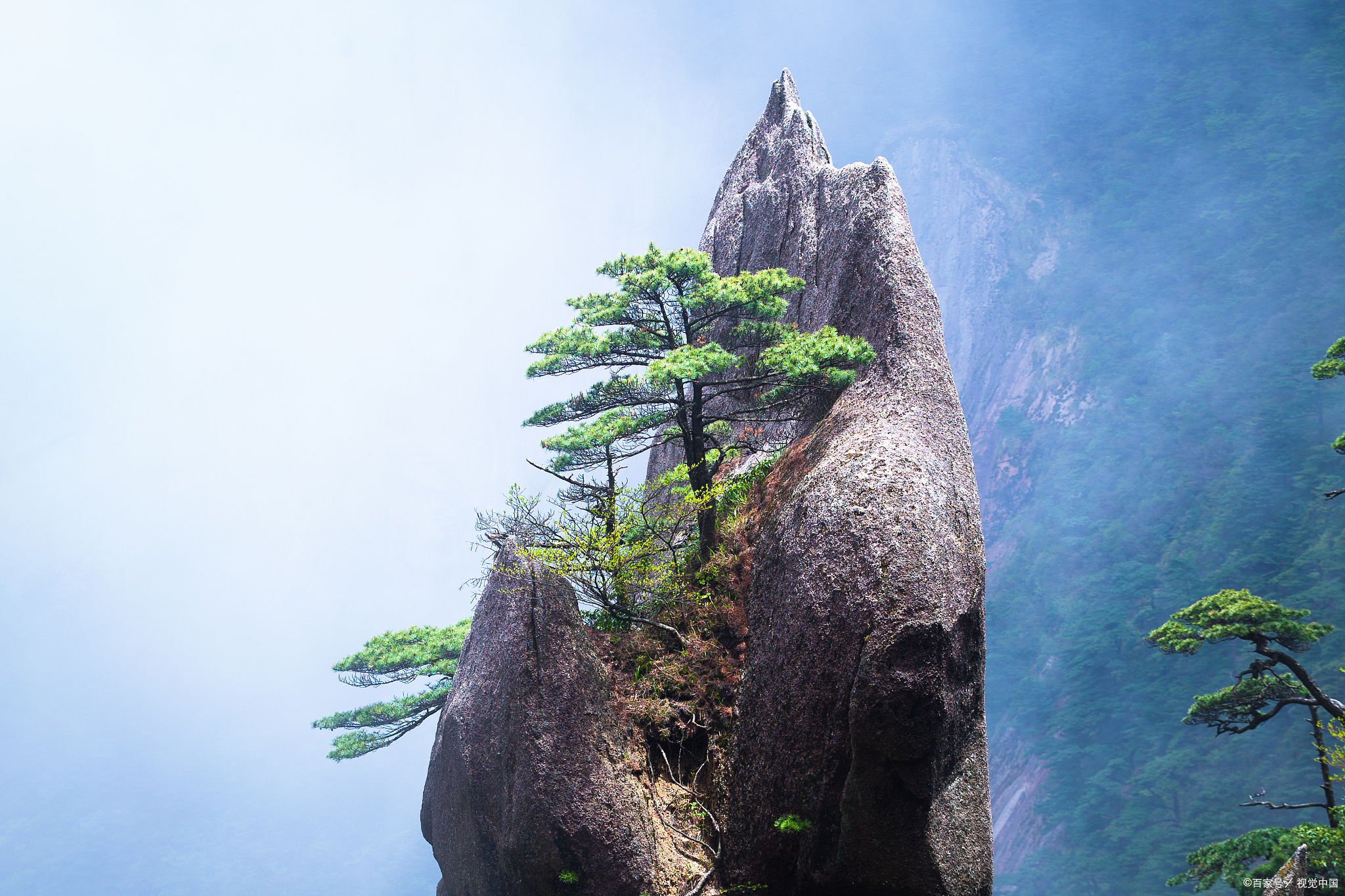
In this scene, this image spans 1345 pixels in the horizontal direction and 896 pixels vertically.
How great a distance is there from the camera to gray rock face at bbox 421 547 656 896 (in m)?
6.91

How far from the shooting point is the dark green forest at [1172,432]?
1191 inches

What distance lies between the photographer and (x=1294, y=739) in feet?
90.1

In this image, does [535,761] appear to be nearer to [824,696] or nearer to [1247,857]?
[824,696]

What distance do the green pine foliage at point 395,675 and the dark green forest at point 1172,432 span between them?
30.4m

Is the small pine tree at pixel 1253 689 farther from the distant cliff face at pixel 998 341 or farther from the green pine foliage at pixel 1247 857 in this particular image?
the distant cliff face at pixel 998 341

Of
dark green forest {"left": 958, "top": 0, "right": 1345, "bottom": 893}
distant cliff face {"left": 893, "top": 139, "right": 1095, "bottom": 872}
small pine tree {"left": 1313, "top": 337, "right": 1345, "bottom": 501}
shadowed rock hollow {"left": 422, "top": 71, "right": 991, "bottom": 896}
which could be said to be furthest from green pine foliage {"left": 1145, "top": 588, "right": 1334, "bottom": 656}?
distant cliff face {"left": 893, "top": 139, "right": 1095, "bottom": 872}

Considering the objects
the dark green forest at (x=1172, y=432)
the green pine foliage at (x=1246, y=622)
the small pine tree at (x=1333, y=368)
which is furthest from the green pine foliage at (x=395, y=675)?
the dark green forest at (x=1172, y=432)

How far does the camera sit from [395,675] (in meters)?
14.7

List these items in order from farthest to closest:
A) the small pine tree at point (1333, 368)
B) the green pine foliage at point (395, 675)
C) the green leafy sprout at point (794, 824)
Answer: the green pine foliage at point (395, 675)
the small pine tree at point (1333, 368)
the green leafy sprout at point (794, 824)

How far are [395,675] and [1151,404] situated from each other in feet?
146

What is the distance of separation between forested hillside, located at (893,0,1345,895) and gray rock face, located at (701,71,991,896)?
29.0m

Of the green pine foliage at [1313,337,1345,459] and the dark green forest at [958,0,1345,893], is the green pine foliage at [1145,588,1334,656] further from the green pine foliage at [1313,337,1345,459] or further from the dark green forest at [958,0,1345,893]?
the dark green forest at [958,0,1345,893]

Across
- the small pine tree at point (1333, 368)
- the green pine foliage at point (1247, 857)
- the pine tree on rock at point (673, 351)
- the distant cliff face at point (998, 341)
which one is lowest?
the green pine foliage at point (1247, 857)

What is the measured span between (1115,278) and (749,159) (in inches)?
1810
